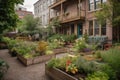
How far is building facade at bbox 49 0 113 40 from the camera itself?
15.2 m

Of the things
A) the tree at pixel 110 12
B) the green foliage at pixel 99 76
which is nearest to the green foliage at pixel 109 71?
the green foliage at pixel 99 76

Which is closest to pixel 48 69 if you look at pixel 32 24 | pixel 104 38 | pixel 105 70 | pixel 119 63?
pixel 105 70

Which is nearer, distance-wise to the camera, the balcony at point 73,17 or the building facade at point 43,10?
the balcony at point 73,17

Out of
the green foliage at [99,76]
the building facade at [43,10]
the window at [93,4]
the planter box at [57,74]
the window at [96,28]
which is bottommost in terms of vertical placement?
the planter box at [57,74]

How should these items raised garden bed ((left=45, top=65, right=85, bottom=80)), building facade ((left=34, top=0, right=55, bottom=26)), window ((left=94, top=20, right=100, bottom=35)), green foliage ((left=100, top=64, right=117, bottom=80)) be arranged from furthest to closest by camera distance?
building facade ((left=34, top=0, right=55, bottom=26))
window ((left=94, top=20, right=100, bottom=35))
raised garden bed ((left=45, top=65, right=85, bottom=80))
green foliage ((left=100, top=64, right=117, bottom=80))

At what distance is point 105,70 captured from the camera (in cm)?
534

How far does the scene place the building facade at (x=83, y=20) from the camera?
49.8 feet

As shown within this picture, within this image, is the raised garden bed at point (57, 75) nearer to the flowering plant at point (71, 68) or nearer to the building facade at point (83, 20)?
the flowering plant at point (71, 68)

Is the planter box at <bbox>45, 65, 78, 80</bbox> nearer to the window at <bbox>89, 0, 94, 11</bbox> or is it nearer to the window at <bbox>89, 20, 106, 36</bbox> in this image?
the window at <bbox>89, 20, 106, 36</bbox>

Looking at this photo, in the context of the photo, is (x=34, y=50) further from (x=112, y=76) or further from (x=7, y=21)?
(x=112, y=76)

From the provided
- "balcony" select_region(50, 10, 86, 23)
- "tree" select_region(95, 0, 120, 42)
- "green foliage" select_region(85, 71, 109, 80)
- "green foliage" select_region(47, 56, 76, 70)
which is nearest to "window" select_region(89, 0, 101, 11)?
"balcony" select_region(50, 10, 86, 23)

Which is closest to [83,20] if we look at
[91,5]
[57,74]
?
[91,5]

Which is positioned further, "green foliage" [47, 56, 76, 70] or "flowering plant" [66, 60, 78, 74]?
"green foliage" [47, 56, 76, 70]

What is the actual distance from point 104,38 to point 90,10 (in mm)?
4317
